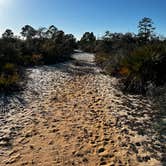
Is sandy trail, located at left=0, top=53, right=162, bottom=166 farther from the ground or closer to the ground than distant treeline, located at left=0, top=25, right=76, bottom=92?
closer to the ground

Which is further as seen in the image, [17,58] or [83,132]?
[17,58]

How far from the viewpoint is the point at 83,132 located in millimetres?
5973

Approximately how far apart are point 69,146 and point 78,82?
313 inches

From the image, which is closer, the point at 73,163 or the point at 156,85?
the point at 73,163

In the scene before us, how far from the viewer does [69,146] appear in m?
5.23

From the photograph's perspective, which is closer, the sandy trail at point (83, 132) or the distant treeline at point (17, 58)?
the sandy trail at point (83, 132)

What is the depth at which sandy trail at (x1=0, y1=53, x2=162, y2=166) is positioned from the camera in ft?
15.5

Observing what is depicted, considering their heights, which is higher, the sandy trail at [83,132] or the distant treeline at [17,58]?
the distant treeline at [17,58]

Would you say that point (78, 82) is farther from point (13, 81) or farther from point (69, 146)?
point (69, 146)

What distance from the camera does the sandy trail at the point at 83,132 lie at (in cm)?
472

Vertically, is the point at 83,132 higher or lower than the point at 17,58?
lower

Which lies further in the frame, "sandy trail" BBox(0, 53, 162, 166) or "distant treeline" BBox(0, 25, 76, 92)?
"distant treeline" BBox(0, 25, 76, 92)

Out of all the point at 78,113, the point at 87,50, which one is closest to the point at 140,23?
the point at 87,50

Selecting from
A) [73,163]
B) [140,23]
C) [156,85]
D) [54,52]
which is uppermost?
[140,23]
